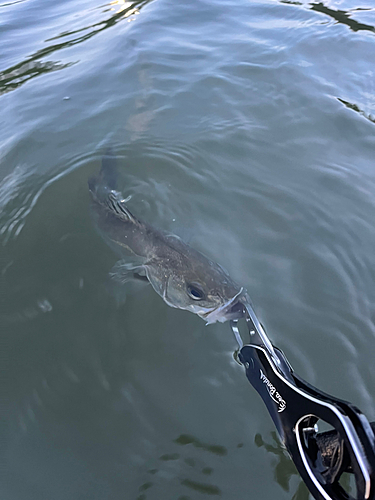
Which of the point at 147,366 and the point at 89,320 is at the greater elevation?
the point at 89,320

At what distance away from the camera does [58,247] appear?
432 cm

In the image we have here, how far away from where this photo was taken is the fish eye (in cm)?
324

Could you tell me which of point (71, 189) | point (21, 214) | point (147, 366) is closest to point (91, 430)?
point (147, 366)

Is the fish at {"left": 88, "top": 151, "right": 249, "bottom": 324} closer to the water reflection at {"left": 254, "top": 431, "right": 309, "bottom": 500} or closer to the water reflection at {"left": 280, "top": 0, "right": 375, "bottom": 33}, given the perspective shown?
the water reflection at {"left": 254, "top": 431, "right": 309, "bottom": 500}

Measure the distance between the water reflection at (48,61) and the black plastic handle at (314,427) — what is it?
8.21 meters

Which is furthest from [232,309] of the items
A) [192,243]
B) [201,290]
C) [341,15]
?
[341,15]

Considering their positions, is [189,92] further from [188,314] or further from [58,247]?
[188,314]

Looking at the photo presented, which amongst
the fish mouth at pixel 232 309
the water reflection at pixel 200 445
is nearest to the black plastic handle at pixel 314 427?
the fish mouth at pixel 232 309

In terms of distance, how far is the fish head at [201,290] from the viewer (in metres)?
3.00

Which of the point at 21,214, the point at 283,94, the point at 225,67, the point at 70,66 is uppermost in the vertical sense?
the point at 70,66

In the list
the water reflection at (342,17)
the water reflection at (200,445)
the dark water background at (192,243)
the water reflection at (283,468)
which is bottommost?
the water reflection at (283,468)

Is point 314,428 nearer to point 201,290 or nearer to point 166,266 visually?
point 201,290

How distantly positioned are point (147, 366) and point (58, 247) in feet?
6.65

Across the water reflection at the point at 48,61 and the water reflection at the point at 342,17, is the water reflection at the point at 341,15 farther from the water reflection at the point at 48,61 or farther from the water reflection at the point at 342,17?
the water reflection at the point at 48,61
